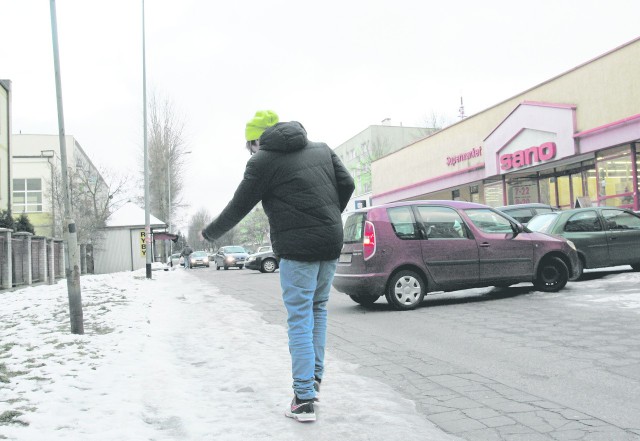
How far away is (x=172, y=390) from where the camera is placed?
409 centimetres

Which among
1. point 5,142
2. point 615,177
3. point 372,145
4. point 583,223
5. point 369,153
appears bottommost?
point 583,223

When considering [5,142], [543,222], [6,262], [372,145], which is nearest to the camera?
[543,222]

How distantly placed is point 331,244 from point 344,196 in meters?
0.43

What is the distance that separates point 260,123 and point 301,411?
5.97 feet

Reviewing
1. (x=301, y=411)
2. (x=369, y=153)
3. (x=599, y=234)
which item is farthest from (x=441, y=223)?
(x=369, y=153)

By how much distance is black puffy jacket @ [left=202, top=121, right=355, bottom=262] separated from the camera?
3486 mm

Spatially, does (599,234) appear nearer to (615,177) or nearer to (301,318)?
(301,318)

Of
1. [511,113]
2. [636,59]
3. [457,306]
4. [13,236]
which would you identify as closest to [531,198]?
Answer: [511,113]

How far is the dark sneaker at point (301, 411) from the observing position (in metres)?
3.30

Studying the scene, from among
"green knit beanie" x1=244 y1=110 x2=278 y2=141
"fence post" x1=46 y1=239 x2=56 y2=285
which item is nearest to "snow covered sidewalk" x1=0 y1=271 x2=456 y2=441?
"green knit beanie" x1=244 y1=110 x2=278 y2=141

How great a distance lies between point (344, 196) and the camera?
3.84 metres

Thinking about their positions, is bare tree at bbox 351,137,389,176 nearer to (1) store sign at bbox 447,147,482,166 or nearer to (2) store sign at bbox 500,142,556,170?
(1) store sign at bbox 447,147,482,166

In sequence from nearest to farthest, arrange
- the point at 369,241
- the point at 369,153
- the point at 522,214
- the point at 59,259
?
the point at 369,241 < the point at 522,214 < the point at 59,259 < the point at 369,153

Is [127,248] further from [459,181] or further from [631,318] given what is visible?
[631,318]
